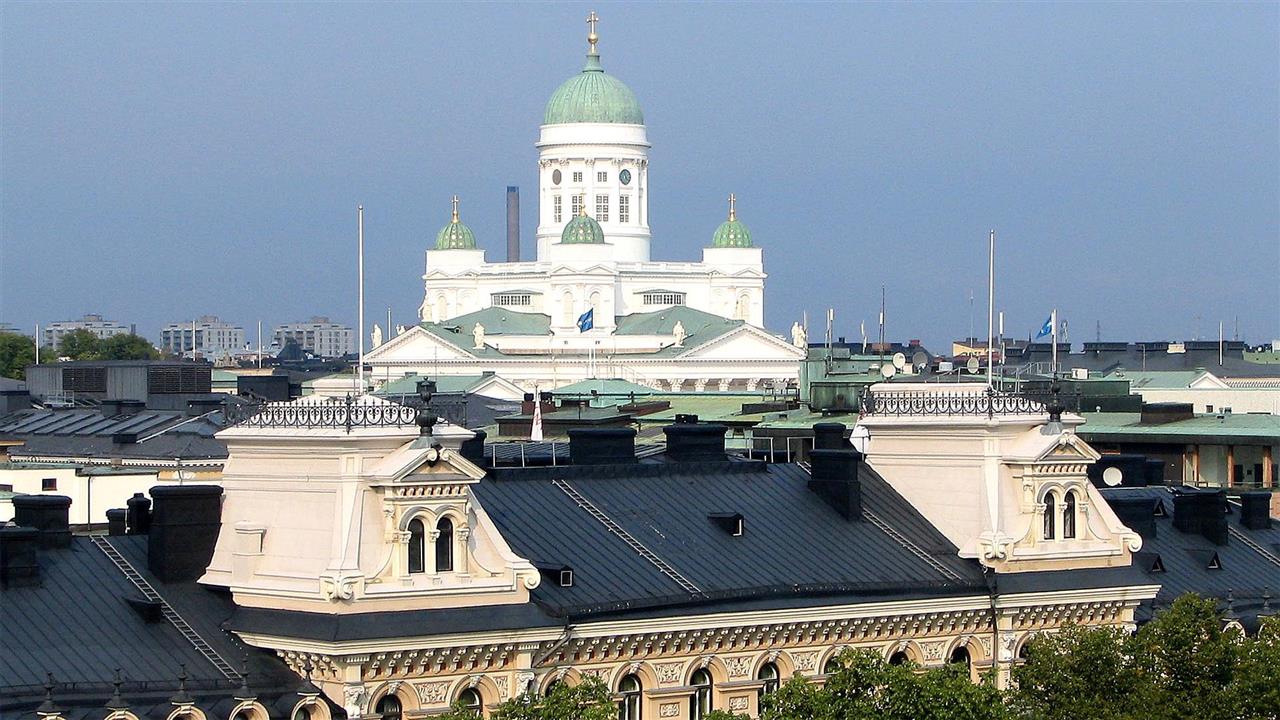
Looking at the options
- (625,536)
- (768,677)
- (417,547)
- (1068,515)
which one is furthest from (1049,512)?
(417,547)

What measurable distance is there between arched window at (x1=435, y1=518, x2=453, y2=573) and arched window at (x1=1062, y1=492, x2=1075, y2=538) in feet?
37.1

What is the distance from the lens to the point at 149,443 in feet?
331

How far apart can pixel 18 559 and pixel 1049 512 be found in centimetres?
1564

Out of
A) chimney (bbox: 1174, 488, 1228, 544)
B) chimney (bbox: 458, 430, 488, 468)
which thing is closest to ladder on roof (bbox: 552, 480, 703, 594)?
chimney (bbox: 458, 430, 488, 468)

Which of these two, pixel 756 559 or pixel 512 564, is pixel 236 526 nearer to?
pixel 512 564

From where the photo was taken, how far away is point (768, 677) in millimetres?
48812

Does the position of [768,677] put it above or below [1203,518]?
below

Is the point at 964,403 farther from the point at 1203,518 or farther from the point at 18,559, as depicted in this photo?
the point at 18,559

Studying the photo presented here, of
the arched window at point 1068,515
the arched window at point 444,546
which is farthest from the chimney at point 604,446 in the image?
the arched window at point 444,546

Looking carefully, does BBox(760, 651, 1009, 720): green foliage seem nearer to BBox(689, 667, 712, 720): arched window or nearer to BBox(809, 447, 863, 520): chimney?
BBox(689, 667, 712, 720): arched window

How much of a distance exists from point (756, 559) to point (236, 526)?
844cm

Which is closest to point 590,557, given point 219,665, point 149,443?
point 219,665

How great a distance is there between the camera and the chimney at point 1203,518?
2389 inches

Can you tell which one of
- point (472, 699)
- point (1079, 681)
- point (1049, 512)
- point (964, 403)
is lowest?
point (1079, 681)
